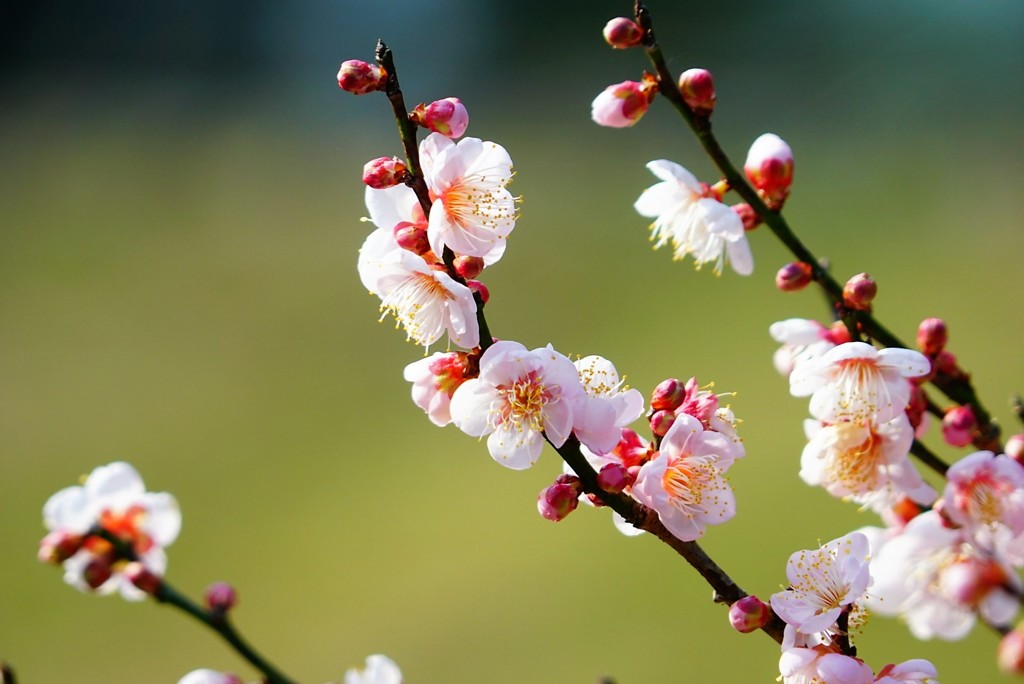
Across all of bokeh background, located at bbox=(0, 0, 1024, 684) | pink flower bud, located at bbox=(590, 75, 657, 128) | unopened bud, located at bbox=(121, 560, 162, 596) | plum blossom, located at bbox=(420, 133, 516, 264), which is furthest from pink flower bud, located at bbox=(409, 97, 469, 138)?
bokeh background, located at bbox=(0, 0, 1024, 684)

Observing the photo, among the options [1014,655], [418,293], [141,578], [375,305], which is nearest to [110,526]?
[141,578]

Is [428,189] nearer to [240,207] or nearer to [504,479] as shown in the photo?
[504,479]

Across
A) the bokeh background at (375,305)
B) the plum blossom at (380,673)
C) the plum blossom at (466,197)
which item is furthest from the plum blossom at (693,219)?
the bokeh background at (375,305)

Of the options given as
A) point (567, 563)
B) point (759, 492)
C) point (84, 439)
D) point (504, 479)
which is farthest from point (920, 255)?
point (84, 439)

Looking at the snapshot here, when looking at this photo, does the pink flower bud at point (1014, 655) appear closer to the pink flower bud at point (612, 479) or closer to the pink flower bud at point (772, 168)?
the pink flower bud at point (612, 479)

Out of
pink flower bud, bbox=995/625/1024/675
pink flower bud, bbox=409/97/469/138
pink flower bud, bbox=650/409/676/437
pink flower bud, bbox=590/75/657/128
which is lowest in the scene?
pink flower bud, bbox=995/625/1024/675

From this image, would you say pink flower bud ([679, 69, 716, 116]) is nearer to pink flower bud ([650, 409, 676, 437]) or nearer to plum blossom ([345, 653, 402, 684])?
pink flower bud ([650, 409, 676, 437])

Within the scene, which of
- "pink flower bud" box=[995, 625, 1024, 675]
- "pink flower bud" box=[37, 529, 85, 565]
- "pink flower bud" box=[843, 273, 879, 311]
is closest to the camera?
"pink flower bud" box=[995, 625, 1024, 675]
